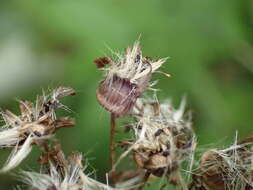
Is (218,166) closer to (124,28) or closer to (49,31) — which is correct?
(124,28)

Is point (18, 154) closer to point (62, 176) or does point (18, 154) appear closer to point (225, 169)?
point (62, 176)

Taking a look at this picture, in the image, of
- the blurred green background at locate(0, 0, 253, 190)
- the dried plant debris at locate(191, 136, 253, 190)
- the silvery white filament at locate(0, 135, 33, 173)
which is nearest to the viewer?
the silvery white filament at locate(0, 135, 33, 173)

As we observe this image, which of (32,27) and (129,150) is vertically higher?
(32,27)

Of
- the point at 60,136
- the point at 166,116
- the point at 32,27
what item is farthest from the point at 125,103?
the point at 32,27

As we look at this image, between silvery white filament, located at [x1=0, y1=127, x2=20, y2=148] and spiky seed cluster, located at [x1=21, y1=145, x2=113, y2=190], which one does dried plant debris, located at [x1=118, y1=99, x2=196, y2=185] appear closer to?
spiky seed cluster, located at [x1=21, y1=145, x2=113, y2=190]

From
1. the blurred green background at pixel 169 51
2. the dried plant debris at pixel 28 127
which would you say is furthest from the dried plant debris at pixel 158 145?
the blurred green background at pixel 169 51

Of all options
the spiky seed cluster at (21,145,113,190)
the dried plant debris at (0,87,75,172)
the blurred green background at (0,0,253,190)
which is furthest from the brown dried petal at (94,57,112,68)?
the blurred green background at (0,0,253,190)
